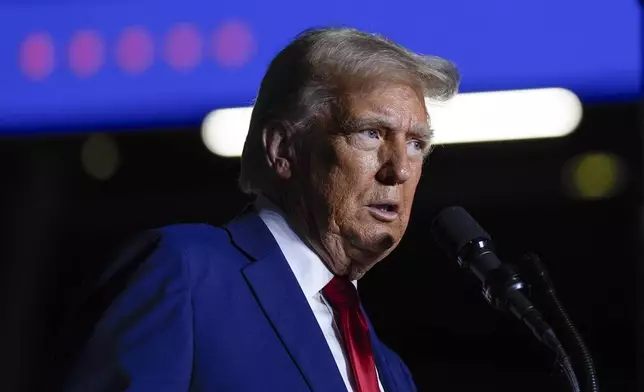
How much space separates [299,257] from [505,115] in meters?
1.49

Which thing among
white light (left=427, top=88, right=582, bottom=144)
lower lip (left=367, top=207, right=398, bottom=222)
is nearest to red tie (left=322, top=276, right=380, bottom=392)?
lower lip (left=367, top=207, right=398, bottom=222)

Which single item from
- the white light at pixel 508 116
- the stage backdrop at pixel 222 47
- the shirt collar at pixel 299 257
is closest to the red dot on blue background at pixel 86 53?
the stage backdrop at pixel 222 47

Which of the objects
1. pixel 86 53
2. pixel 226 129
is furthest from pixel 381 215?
pixel 86 53

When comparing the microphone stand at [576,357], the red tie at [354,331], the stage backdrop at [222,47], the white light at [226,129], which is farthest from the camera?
the white light at [226,129]

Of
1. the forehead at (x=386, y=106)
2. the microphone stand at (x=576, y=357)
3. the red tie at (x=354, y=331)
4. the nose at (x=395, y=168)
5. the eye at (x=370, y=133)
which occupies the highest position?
the forehead at (x=386, y=106)

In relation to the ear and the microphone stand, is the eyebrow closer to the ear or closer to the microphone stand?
the ear

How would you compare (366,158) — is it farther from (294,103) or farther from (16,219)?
(16,219)

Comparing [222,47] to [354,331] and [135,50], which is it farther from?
[354,331]

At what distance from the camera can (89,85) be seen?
3.22 m

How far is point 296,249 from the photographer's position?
1.66 m

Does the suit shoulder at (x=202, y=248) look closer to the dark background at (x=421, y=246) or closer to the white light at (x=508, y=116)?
the white light at (x=508, y=116)

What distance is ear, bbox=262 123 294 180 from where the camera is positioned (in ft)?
5.60

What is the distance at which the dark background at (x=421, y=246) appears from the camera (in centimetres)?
357

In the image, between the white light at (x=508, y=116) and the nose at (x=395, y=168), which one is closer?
the nose at (x=395, y=168)
